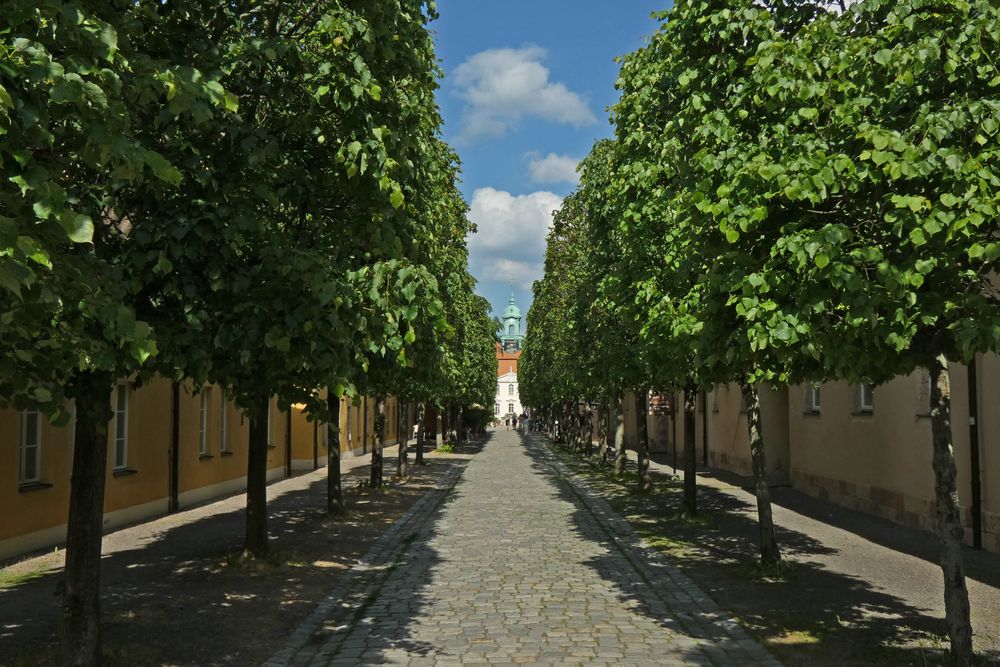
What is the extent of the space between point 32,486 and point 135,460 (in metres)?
3.15

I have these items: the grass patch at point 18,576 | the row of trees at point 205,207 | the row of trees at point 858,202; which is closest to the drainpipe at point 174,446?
the grass patch at point 18,576

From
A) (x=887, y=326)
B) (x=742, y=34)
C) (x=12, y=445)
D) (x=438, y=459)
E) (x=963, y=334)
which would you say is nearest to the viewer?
(x=963, y=334)

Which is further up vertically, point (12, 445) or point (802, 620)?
point (12, 445)

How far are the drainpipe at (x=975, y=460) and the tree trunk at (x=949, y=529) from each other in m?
5.97

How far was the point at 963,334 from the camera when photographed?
16.4ft

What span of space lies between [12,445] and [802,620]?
999 centimetres

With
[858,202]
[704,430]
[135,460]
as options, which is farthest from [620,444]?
[858,202]

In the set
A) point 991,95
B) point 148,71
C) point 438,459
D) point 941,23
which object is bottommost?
point 438,459

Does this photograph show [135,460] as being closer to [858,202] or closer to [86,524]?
[86,524]

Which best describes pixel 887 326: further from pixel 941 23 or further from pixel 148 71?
pixel 148 71

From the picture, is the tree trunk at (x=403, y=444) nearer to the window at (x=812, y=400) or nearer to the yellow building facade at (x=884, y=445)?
the yellow building facade at (x=884, y=445)

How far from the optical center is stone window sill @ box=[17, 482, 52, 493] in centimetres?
1182

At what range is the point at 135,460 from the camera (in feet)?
49.9

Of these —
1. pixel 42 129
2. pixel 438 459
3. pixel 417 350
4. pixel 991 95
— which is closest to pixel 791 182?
pixel 991 95
